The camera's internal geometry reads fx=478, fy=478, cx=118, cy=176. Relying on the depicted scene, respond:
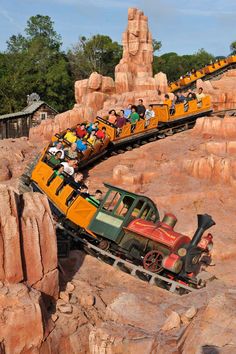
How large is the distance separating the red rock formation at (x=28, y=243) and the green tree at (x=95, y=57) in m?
45.5

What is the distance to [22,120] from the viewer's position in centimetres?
3228

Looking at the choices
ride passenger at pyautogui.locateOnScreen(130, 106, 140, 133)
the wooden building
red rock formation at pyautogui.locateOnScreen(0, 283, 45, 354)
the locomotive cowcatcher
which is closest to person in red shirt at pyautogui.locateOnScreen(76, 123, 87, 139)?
ride passenger at pyautogui.locateOnScreen(130, 106, 140, 133)

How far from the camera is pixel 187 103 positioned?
23.0 meters

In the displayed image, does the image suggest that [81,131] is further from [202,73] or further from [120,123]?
[202,73]

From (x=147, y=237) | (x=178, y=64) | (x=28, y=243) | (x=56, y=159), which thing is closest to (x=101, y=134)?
(x=56, y=159)

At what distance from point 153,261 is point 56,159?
5.03 meters

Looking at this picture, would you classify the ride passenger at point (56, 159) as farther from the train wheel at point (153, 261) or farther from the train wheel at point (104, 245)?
the train wheel at point (153, 261)

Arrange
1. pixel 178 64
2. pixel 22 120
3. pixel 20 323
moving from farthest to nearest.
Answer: pixel 178 64
pixel 22 120
pixel 20 323

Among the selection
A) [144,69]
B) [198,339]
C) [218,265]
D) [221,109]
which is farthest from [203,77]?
[198,339]

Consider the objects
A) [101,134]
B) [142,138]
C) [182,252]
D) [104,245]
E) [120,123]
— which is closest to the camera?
[182,252]

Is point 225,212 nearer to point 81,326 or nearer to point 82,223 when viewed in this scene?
point 82,223

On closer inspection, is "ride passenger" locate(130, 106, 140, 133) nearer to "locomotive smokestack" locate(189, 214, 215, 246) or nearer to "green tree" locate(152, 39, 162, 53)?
"locomotive smokestack" locate(189, 214, 215, 246)

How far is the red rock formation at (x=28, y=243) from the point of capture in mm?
8633

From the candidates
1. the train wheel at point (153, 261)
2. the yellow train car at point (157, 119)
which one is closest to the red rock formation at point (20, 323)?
the train wheel at point (153, 261)
